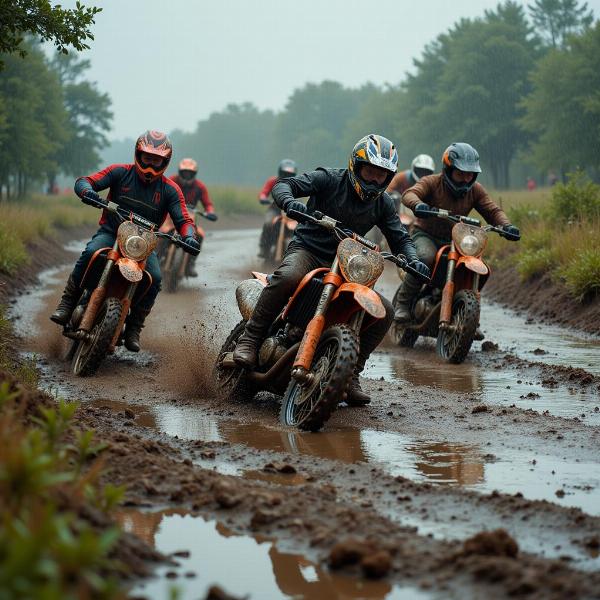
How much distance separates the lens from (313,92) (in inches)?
5950

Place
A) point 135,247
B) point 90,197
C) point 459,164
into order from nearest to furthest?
1. point 90,197
2. point 135,247
3. point 459,164

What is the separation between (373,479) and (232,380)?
3222 millimetres

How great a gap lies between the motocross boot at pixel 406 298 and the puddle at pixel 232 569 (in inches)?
310

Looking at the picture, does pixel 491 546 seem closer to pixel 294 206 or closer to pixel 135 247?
pixel 294 206

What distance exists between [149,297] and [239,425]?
3.31m

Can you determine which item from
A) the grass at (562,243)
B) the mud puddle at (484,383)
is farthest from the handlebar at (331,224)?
the grass at (562,243)

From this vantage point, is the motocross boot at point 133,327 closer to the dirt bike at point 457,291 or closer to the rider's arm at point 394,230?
the dirt bike at point 457,291

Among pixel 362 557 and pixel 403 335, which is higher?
pixel 362 557

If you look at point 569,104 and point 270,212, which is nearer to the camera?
point 270,212

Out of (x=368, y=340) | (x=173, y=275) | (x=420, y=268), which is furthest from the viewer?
(x=173, y=275)

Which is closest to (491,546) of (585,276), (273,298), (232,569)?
(232,569)

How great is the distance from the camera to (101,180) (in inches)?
430

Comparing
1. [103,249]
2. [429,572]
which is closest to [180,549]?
[429,572]

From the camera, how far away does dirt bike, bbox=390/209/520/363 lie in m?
11.5
